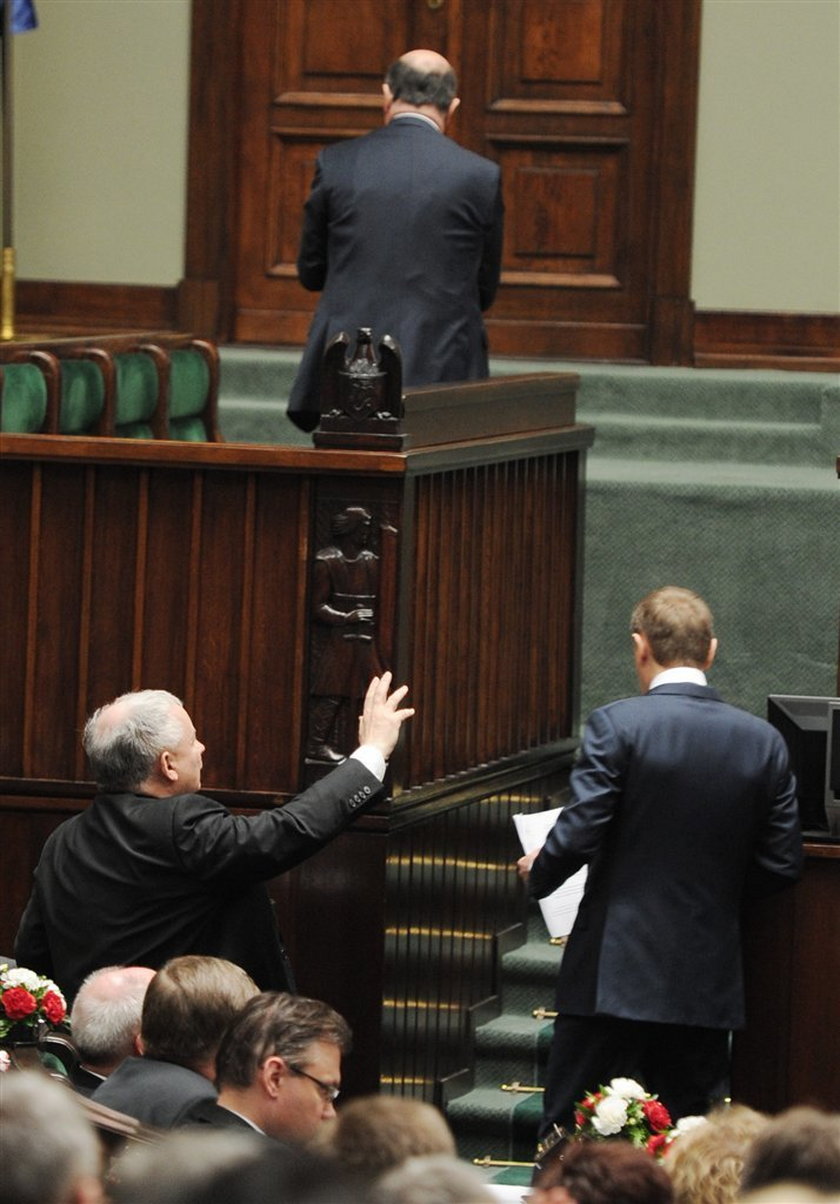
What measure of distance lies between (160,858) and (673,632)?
1084mm

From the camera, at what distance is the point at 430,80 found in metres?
6.27

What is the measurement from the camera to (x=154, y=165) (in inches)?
342

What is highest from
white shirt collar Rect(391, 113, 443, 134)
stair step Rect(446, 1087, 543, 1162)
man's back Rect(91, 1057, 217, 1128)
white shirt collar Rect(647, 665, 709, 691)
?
white shirt collar Rect(391, 113, 443, 134)

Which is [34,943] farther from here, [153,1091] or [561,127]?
[561,127]

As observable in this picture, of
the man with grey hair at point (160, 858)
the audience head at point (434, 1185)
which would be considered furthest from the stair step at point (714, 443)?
the audience head at point (434, 1185)

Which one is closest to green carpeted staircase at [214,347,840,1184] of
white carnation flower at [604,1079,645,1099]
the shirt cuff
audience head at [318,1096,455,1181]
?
the shirt cuff

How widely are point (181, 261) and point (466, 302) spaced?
2.54 m

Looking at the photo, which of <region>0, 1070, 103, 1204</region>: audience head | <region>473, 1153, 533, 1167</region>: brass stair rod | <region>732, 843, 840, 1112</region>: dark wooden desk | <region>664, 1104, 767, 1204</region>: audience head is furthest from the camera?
<region>473, 1153, 533, 1167</region>: brass stair rod

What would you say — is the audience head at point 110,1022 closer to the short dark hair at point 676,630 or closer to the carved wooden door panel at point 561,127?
the short dark hair at point 676,630

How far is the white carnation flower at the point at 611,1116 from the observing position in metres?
4.14

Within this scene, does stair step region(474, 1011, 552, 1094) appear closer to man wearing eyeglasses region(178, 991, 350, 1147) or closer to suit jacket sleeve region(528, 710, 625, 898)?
suit jacket sleeve region(528, 710, 625, 898)

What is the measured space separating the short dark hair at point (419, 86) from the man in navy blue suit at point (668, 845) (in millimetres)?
1879

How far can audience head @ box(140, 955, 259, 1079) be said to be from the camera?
12.3 feet

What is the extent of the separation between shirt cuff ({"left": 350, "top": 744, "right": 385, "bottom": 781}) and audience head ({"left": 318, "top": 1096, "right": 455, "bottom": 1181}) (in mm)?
2135
